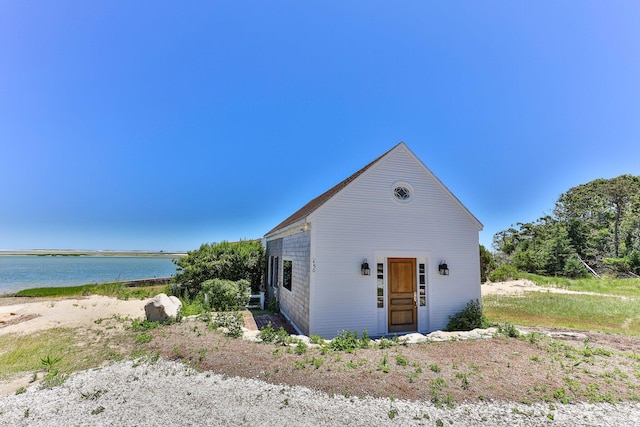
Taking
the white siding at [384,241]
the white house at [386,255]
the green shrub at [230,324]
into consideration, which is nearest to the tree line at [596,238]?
the white siding at [384,241]

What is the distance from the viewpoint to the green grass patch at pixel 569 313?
388 inches

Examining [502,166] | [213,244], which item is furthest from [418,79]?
[213,244]

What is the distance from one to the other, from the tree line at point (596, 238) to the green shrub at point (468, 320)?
1211 inches

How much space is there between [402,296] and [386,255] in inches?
52.8

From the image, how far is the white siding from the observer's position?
7727mm

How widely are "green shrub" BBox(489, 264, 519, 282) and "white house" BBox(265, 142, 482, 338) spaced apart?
809 inches

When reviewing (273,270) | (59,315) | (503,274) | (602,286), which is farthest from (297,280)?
(602,286)

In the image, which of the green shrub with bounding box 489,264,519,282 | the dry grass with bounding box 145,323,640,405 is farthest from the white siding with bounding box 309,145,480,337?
the green shrub with bounding box 489,264,519,282

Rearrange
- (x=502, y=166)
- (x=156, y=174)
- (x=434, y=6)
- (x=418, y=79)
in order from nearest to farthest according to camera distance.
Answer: (x=434, y=6) → (x=418, y=79) → (x=502, y=166) → (x=156, y=174)

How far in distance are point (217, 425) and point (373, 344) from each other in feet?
13.1

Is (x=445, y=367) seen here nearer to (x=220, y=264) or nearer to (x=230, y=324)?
(x=230, y=324)

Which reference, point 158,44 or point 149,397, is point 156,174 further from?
point 149,397

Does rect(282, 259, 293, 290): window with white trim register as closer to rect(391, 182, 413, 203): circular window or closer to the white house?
the white house

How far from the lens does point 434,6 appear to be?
934 centimetres
